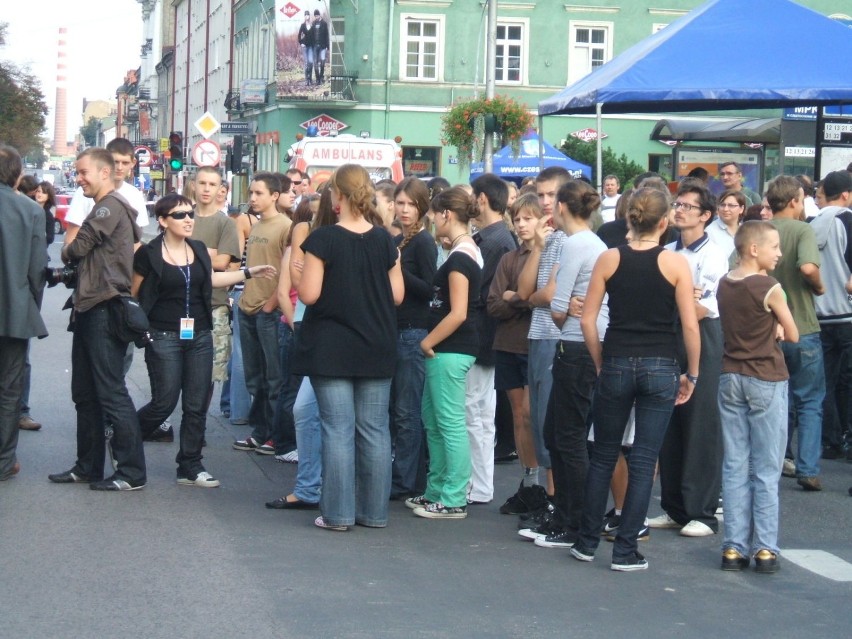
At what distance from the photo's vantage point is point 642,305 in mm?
6141

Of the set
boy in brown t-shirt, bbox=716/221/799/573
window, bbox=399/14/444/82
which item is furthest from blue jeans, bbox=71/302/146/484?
window, bbox=399/14/444/82

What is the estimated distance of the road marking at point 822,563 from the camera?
6.57m

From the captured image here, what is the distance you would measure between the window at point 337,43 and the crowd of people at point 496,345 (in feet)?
113

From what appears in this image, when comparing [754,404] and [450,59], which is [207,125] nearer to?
[450,59]

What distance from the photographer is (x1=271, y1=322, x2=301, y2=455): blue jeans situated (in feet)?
29.7

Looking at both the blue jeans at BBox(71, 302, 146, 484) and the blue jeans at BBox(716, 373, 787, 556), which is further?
the blue jeans at BBox(71, 302, 146, 484)

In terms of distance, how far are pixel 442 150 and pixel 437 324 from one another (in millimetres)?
35186

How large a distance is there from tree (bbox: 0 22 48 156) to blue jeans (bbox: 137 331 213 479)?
5428cm

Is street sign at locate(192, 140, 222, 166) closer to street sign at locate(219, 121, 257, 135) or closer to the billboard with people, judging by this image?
street sign at locate(219, 121, 257, 135)

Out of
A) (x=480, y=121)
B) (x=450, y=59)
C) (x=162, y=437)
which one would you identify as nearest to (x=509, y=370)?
(x=162, y=437)

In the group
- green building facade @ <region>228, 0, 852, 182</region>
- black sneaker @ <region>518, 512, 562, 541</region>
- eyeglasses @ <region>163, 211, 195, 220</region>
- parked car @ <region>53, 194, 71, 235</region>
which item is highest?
green building facade @ <region>228, 0, 852, 182</region>

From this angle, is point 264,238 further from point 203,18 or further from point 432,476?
point 203,18

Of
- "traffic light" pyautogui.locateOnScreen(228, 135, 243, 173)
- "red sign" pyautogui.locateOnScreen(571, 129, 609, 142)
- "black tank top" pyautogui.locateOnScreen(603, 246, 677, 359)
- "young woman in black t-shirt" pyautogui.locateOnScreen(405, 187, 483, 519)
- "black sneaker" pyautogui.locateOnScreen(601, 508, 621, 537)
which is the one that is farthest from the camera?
"red sign" pyautogui.locateOnScreen(571, 129, 609, 142)

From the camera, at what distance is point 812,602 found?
6027 millimetres
